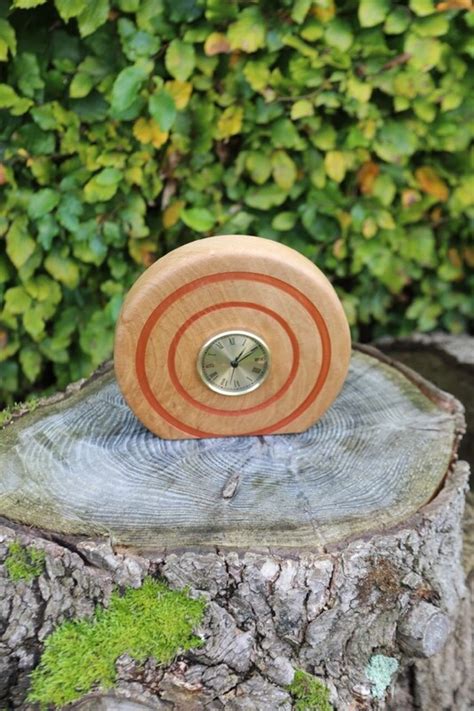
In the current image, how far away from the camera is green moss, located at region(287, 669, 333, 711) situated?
5.50ft

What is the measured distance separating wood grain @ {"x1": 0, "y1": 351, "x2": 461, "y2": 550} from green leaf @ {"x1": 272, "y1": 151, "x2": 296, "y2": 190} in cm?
99

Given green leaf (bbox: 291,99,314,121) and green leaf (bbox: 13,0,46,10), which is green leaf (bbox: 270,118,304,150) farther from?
green leaf (bbox: 13,0,46,10)

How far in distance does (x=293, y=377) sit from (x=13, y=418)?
0.82 meters

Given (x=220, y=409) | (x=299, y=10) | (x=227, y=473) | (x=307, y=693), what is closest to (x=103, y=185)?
(x=299, y=10)

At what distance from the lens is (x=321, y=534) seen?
5.34ft

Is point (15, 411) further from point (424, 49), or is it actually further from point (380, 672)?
point (424, 49)

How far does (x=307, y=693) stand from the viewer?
66.3 inches

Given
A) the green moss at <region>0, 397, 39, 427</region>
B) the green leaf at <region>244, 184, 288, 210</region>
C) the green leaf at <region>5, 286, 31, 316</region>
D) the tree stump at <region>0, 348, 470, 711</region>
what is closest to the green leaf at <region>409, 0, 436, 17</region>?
the green leaf at <region>244, 184, 288, 210</region>

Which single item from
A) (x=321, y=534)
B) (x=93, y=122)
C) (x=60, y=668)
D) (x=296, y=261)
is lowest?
(x=60, y=668)

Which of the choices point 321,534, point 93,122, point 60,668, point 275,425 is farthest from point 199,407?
point 93,122

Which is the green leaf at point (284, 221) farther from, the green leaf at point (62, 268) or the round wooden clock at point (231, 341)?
the round wooden clock at point (231, 341)

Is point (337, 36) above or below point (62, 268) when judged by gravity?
above

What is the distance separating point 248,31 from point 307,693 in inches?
83.5

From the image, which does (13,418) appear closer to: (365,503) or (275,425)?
(275,425)
